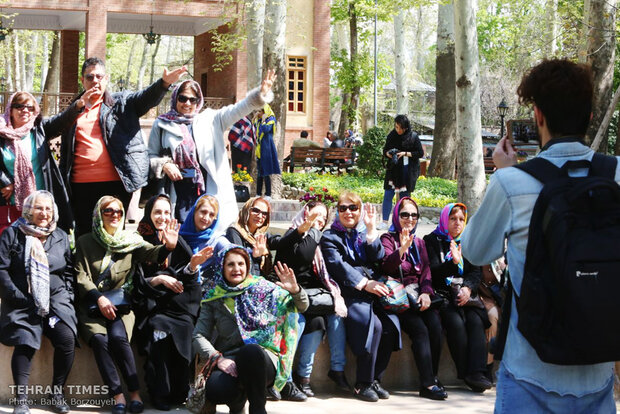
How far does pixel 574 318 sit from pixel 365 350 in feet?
13.6

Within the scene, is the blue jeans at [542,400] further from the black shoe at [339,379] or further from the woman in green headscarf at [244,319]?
the black shoe at [339,379]

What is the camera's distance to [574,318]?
2.88 meters

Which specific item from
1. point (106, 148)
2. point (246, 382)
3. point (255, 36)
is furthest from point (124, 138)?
point (255, 36)

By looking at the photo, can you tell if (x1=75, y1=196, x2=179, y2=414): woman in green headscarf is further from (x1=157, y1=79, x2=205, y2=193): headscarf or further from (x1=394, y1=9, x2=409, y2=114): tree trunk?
(x1=394, y1=9, x2=409, y2=114): tree trunk

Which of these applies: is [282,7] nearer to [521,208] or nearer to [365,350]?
[365,350]

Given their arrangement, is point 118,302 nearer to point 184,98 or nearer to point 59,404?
point 59,404

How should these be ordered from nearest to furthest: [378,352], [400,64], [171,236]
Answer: [171,236] → [378,352] → [400,64]

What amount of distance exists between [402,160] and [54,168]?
872 cm

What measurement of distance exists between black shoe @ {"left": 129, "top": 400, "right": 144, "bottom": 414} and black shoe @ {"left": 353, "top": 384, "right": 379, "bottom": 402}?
1.68 meters

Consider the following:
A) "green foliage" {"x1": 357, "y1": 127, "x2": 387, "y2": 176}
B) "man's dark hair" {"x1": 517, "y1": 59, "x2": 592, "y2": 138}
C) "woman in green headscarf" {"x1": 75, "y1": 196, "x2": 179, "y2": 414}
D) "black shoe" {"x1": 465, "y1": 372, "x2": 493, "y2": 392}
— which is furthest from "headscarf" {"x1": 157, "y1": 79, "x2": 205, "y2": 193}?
"green foliage" {"x1": 357, "y1": 127, "x2": 387, "y2": 176}

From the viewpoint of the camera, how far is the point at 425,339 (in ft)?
Result: 23.7

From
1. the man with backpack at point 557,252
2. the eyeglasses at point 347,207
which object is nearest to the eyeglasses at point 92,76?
the eyeglasses at point 347,207

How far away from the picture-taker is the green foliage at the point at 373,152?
73.1 feet

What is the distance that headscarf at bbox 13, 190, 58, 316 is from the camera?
6113 millimetres
